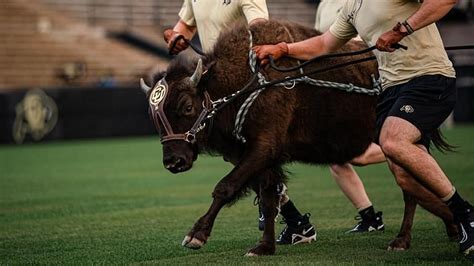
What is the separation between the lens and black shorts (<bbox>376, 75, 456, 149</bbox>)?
7113 mm

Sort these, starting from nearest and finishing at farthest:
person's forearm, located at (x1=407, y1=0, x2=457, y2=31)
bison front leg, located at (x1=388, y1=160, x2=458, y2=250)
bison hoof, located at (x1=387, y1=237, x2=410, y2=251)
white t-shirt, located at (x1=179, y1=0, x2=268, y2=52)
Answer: person's forearm, located at (x1=407, y1=0, x2=457, y2=31)
bison front leg, located at (x1=388, y1=160, x2=458, y2=250)
bison hoof, located at (x1=387, y1=237, x2=410, y2=251)
white t-shirt, located at (x1=179, y1=0, x2=268, y2=52)

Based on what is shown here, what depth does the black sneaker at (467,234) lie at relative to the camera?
702 cm

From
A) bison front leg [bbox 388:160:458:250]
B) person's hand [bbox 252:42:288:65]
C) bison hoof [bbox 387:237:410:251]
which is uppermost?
person's hand [bbox 252:42:288:65]

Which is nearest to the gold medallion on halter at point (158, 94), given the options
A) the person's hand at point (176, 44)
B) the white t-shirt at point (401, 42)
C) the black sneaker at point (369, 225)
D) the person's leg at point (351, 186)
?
the person's hand at point (176, 44)

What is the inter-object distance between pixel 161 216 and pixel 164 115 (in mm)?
3675

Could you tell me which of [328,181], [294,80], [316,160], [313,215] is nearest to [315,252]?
[316,160]

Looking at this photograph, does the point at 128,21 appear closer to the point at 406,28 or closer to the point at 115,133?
the point at 115,133

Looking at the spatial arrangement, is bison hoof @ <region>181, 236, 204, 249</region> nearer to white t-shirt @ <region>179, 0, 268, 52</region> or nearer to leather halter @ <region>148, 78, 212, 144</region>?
leather halter @ <region>148, 78, 212, 144</region>

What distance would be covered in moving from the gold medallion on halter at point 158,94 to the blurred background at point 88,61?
59.4ft

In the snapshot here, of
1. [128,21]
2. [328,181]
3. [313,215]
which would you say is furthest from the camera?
[128,21]

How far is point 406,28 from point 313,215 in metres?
3.89

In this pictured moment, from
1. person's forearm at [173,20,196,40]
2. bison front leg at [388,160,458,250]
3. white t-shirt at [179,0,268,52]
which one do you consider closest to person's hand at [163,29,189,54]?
white t-shirt at [179,0,268,52]

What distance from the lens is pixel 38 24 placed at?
108ft

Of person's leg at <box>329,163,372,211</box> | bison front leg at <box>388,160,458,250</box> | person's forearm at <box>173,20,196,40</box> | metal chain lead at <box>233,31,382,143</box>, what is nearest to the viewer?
metal chain lead at <box>233,31,382,143</box>
